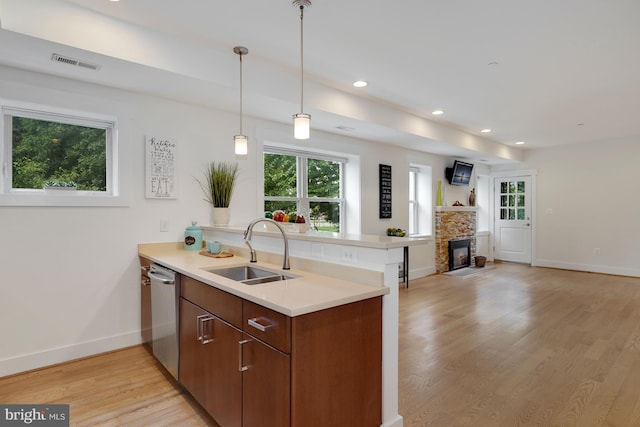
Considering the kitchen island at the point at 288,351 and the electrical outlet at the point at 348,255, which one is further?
the electrical outlet at the point at 348,255

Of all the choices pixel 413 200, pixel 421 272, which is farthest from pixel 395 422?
pixel 413 200

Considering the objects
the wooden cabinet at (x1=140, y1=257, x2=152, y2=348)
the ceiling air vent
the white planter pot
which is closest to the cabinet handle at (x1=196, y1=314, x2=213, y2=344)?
the wooden cabinet at (x1=140, y1=257, x2=152, y2=348)

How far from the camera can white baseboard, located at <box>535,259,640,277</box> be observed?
20.5 ft

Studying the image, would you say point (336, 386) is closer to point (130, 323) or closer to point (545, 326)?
point (130, 323)

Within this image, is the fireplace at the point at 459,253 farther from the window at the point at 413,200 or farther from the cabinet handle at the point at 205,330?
the cabinet handle at the point at 205,330

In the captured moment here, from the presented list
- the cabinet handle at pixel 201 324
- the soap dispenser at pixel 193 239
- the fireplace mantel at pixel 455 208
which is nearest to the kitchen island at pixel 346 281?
the cabinet handle at pixel 201 324

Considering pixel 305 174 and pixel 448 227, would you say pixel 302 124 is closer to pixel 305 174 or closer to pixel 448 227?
pixel 305 174

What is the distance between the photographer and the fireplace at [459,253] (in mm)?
6750

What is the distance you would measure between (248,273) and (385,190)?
3.56 metres

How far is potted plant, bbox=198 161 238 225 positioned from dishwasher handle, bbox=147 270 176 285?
0.97 m

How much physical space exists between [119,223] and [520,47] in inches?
145

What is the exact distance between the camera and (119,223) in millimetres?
3143

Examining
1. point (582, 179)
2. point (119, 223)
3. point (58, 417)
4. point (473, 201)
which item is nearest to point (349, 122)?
point (119, 223)

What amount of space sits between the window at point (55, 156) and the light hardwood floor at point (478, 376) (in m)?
1.38
